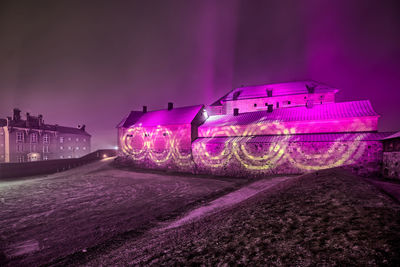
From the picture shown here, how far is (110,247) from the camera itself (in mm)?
6754

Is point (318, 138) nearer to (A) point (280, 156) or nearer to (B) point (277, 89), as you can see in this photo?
(A) point (280, 156)

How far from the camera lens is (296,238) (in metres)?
4.46

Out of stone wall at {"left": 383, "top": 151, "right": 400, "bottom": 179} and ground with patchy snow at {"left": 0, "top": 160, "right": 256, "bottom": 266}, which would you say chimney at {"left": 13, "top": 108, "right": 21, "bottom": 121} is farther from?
stone wall at {"left": 383, "top": 151, "right": 400, "bottom": 179}

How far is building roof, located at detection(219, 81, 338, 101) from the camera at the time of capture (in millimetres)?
31953

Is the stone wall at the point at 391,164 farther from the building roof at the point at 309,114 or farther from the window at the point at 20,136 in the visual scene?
the window at the point at 20,136

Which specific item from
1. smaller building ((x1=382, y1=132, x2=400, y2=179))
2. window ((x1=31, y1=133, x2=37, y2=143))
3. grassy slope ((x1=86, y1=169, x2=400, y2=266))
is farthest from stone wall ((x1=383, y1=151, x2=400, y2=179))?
window ((x1=31, y1=133, x2=37, y2=143))

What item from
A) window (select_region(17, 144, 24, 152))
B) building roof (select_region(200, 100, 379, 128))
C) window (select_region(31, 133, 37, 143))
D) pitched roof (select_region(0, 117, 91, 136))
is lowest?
window (select_region(17, 144, 24, 152))

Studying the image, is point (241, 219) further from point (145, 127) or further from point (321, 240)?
point (145, 127)

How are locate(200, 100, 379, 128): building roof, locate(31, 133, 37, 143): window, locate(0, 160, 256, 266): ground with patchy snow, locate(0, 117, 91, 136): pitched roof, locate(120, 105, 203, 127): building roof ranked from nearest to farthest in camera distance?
locate(0, 160, 256, 266): ground with patchy snow → locate(200, 100, 379, 128): building roof → locate(120, 105, 203, 127): building roof → locate(0, 117, 91, 136): pitched roof → locate(31, 133, 37, 143): window

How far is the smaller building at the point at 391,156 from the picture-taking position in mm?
13023

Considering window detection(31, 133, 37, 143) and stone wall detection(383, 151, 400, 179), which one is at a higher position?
window detection(31, 133, 37, 143)

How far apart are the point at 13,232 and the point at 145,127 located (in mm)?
21938

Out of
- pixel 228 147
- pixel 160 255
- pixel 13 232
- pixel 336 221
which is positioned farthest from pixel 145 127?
pixel 336 221

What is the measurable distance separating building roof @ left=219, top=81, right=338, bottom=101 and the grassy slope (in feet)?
98.1
